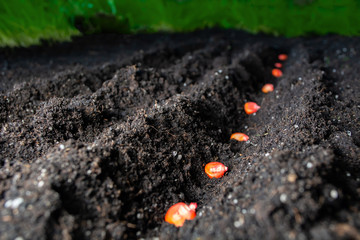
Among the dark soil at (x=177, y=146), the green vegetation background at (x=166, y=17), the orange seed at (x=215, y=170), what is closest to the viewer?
the dark soil at (x=177, y=146)

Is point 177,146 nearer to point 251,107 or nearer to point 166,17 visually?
point 251,107

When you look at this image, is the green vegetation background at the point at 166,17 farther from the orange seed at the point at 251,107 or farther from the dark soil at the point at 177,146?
the orange seed at the point at 251,107

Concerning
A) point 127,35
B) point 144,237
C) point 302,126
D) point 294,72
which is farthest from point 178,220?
point 127,35

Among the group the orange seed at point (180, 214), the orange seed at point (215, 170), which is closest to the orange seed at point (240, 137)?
the orange seed at point (215, 170)

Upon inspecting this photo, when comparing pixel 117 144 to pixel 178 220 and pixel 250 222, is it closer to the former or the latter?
pixel 178 220

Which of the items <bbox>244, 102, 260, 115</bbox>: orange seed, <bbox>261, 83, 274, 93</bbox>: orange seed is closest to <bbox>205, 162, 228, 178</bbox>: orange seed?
<bbox>244, 102, 260, 115</bbox>: orange seed

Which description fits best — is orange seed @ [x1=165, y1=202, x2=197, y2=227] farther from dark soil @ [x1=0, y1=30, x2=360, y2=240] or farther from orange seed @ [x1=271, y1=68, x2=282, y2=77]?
orange seed @ [x1=271, y1=68, x2=282, y2=77]
